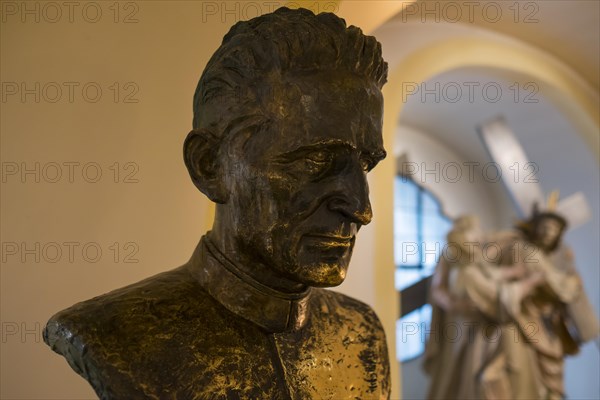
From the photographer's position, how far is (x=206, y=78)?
77.2 inches

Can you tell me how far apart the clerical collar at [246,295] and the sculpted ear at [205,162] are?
14 cm

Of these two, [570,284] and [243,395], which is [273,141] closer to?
[243,395]

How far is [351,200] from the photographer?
184cm

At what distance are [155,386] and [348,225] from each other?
538 mm

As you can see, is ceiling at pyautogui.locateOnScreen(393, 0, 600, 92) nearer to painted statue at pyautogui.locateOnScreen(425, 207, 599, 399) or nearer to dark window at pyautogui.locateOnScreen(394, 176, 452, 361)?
painted statue at pyautogui.locateOnScreen(425, 207, 599, 399)

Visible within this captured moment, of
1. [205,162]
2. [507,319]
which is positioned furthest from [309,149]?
[507,319]

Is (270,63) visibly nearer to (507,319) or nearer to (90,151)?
(90,151)

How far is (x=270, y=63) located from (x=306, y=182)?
0.28 m

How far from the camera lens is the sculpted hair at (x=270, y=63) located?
73.8 inches

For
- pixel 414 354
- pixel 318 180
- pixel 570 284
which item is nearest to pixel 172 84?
pixel 318 180

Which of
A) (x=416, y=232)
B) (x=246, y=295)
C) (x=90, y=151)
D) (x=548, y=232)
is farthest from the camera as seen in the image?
(x=416, y=232)

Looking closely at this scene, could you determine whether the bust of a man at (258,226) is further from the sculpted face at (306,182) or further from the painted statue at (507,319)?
the painted statue at (507,319)

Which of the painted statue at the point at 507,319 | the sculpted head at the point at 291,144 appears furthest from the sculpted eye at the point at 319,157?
the painted statue at the point at 507,319

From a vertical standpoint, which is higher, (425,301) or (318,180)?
(318,180)
